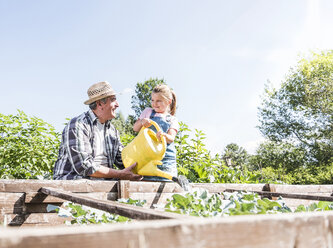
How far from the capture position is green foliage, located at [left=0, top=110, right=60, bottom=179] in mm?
4791

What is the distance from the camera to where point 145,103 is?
25.0 meters

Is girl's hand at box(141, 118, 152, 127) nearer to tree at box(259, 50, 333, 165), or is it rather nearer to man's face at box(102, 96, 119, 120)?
man's face at box(102, 96, 119, 120)

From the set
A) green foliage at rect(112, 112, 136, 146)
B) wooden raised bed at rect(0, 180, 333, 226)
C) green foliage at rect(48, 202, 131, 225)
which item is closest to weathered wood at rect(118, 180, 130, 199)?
wooden raised bed at rect(0, 180, 333, 226)

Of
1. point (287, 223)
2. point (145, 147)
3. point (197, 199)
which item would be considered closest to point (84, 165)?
point (145, 147)

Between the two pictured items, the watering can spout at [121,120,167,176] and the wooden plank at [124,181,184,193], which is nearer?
the wooden plank at [124,181,184,193]

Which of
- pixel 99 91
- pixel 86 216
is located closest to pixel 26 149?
pixel 99 91

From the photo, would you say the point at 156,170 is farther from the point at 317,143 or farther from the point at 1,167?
the point at 317,143

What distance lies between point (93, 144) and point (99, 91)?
0.59 meters

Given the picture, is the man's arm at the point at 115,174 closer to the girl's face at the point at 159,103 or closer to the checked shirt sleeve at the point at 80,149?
the checked shirt sleeve at the point at 80,149

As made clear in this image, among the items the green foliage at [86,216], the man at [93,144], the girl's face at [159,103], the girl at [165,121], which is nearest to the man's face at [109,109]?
the man at [93,144]

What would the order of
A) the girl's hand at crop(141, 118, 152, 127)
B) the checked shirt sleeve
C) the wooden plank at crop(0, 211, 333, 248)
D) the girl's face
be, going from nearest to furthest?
the wooden plank at crop(0, 211, 333, 248)
the checked shirt sleeve
the girl's hand at crop(141, 118, 152, 127)
the girl's face

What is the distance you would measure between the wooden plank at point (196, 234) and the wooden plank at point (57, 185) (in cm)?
171

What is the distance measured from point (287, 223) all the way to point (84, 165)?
2375 millimetres

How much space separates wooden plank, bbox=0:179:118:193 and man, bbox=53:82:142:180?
0.60m
